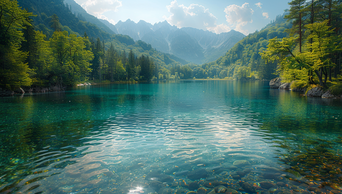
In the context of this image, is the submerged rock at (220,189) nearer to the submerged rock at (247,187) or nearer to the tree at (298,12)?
the submerged rock at (247,187)

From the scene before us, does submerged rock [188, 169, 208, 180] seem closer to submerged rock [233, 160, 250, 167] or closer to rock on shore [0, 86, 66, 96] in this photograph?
submerged rock [233, 160, 250, 167]

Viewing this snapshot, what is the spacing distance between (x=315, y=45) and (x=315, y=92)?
36.1ft

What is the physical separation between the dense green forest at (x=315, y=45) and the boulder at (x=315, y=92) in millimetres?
1454

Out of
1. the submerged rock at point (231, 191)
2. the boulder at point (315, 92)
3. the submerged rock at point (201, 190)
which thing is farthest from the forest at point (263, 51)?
the submerged rock at point (201, 190)

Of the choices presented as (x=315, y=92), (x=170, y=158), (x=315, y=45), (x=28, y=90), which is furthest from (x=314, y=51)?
(x=28, y=90)

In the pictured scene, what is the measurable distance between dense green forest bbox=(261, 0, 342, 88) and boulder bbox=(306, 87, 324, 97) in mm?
1454

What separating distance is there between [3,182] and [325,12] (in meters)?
67.3

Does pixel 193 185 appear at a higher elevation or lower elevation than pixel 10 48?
lower

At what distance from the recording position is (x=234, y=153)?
11.1 meters

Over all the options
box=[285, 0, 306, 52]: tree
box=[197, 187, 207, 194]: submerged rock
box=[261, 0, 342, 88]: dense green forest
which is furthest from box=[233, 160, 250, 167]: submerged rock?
box=[285, 0, 306, 52]: tree

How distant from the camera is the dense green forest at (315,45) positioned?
39.8 metres

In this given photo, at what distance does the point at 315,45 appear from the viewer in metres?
40.1

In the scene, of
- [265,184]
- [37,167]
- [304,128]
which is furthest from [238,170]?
[304,128]

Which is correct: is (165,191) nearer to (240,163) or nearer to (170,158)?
(170,158)
